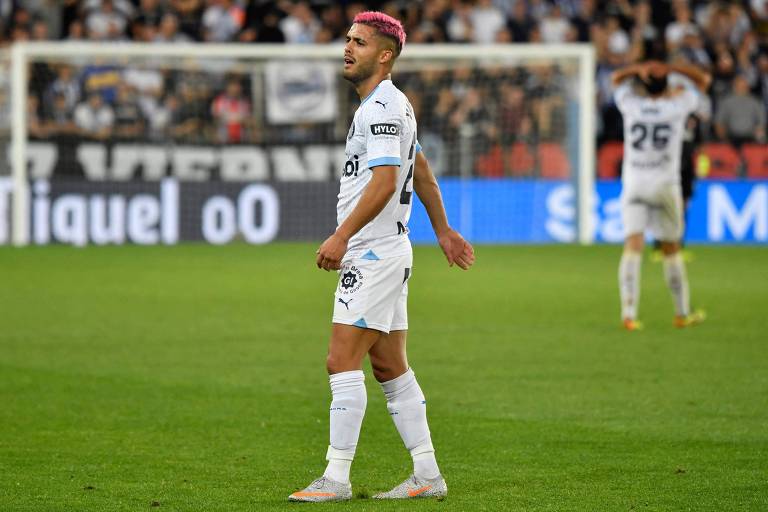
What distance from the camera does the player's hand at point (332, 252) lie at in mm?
5363

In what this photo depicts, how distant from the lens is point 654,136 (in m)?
12.3

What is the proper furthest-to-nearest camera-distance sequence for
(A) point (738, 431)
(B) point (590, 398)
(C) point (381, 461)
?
1. (B) point (590, 398)
2. (A) point (738, 431)
3. (C) point (381, 461)

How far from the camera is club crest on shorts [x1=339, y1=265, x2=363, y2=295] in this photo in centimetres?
560

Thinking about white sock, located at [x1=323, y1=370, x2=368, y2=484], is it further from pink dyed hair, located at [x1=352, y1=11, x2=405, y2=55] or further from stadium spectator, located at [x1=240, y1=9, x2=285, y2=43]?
stadium spectator, located at [x1=240, y1=9, x2=285, y2=43]

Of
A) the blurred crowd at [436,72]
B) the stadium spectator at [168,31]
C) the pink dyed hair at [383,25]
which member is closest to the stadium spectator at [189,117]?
the blurred crowd at [436,72]

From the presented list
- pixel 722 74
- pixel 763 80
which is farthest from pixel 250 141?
pixel 763 80

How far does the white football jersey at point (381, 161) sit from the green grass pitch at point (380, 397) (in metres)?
1.02

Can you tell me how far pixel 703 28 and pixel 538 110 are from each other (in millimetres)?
4381

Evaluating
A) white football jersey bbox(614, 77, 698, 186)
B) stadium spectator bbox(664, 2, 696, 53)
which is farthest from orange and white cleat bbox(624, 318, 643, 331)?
stadium spectator bbox(664, 2, 696, 53)

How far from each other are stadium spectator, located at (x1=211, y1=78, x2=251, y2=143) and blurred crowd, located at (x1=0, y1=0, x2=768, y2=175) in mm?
19

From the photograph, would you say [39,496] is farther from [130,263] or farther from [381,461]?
[130,263]

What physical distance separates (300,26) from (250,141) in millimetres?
3147

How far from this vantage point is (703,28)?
26141mm

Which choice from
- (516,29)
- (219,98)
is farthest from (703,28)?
(219,98)
